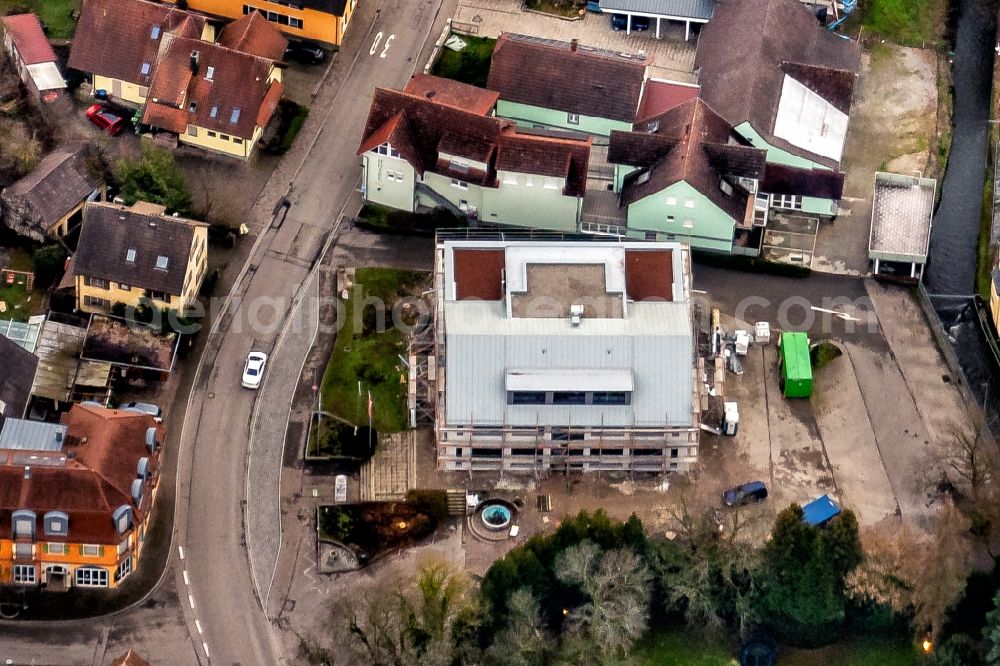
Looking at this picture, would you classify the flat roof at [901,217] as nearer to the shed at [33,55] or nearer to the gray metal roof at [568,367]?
the gray metal roof at [568,367]

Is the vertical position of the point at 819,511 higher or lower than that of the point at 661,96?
lower

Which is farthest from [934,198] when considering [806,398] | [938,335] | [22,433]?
[22,433]

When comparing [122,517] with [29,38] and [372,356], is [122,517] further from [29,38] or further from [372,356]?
[29,38]

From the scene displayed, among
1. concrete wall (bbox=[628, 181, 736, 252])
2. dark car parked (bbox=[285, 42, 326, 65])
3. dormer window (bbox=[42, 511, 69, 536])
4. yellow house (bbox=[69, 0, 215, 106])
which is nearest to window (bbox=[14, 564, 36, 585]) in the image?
dormer window (bbox=[42, 511, 69, 536])

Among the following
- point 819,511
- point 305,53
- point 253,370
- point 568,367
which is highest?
point 305,53

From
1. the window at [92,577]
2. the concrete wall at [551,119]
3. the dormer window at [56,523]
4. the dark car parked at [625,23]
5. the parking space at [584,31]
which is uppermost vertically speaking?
the dark car parked at [625,23]

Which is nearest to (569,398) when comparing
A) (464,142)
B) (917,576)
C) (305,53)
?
(464,142)

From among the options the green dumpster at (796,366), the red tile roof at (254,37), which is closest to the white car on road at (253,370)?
the red tile roof at (254,37)
